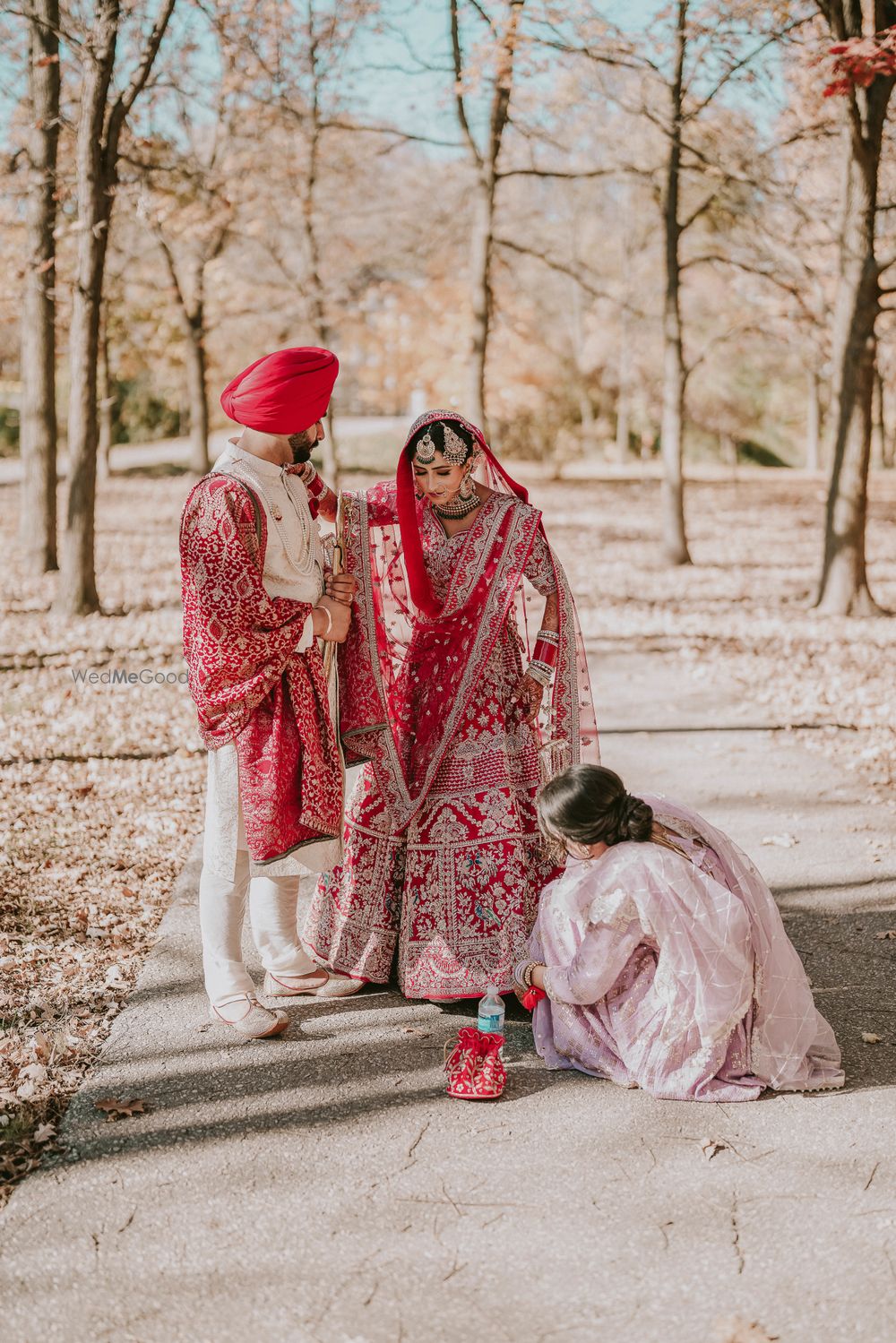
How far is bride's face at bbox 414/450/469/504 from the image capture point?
13.2 ft

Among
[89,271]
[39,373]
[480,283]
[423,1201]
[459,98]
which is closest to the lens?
[423,1201]

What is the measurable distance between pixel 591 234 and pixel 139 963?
38326 millimetres

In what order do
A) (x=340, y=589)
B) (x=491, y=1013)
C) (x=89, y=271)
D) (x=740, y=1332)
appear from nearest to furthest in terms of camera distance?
(x=740, y=1332)
(x=491, y=1013)
(x=340, y=589)
(x=89, y=271)

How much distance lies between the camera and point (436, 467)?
4.03 metres

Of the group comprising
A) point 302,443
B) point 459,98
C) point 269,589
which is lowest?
point 269,589

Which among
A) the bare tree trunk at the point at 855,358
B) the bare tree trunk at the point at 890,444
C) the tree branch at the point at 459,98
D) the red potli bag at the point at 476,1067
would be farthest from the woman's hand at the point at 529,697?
the bare tree trunk at the point at 890,444

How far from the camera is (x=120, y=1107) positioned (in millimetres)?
3348

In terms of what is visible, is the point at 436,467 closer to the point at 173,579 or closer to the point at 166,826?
the point at 166,826

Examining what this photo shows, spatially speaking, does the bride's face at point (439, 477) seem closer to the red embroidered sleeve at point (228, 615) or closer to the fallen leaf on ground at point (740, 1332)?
the red embroidered sleeve at point (228, 615)

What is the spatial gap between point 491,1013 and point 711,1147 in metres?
0.79

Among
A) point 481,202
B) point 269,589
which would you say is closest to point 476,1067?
point 269,589

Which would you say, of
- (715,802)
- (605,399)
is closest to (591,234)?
(605,399)

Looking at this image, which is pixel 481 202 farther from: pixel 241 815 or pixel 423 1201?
pixel 423 1201

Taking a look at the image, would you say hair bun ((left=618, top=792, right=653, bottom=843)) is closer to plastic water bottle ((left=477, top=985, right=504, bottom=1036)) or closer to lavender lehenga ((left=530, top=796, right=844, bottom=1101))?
lavender lehenga ((left=530, top=796, right=844, bottom=1101))
